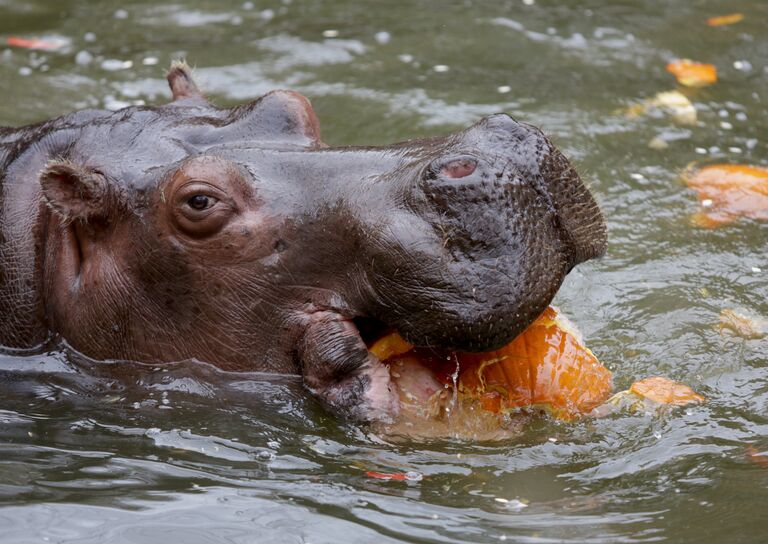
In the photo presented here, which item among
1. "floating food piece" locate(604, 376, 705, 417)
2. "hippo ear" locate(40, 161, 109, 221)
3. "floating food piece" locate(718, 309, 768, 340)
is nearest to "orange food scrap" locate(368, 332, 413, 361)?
"floating food piece" locate(604, 376, 705, 417)

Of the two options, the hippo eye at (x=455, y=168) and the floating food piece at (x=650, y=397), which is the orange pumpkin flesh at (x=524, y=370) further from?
the hippo eye at (x=455, y=168)

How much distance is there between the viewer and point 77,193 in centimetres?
580

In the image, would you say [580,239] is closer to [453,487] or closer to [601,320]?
[453,487]

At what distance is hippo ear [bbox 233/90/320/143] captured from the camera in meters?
5.95

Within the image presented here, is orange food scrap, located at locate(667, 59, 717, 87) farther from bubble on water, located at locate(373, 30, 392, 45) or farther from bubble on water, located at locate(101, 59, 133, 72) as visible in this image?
bubble on water, located at locate(101, 59, 133, 72)

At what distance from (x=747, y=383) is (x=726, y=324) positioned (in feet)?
2.82

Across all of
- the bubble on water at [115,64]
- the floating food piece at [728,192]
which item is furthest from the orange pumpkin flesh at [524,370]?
the bubble on water at [115,64]

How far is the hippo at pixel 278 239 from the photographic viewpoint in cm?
503

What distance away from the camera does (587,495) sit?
488 cm

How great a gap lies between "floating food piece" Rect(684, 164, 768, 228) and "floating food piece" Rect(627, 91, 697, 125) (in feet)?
3.35

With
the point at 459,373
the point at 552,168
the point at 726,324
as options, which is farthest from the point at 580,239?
the point at 726,324

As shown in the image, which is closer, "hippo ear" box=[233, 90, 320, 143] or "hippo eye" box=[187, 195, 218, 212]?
"hippo eye" box=[187, 195, 218, 212]

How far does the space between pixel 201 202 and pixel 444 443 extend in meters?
1.54

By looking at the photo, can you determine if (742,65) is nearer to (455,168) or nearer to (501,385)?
(501,385)
